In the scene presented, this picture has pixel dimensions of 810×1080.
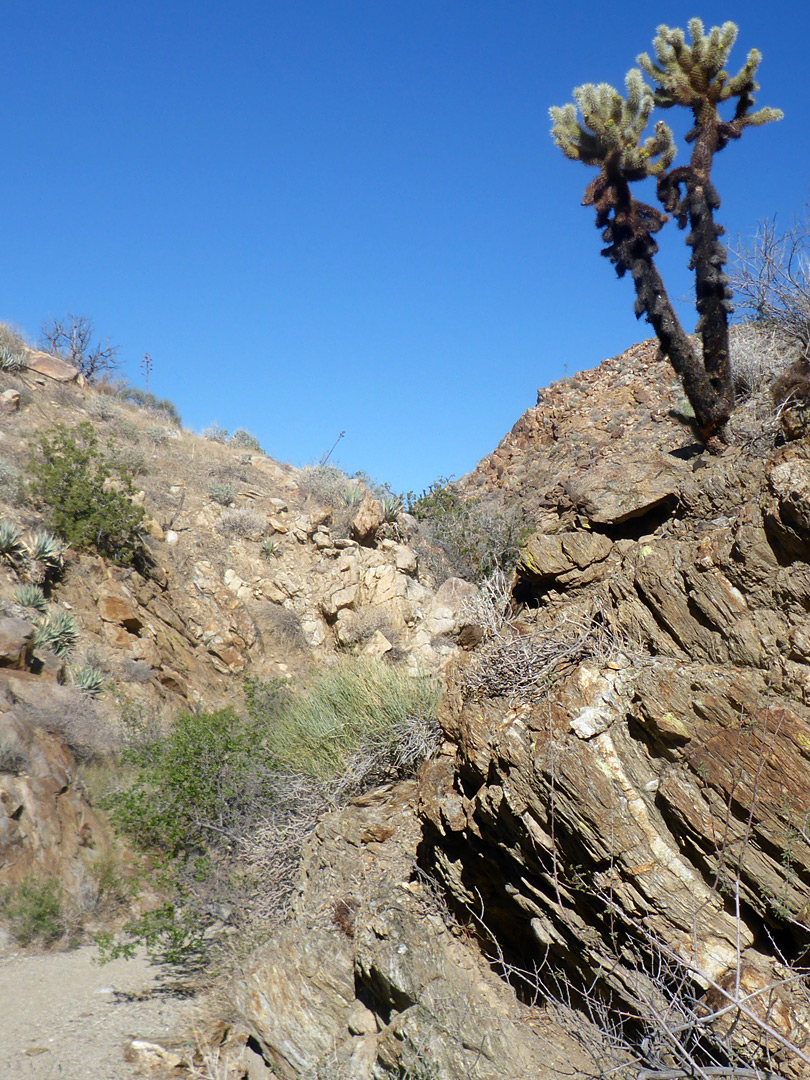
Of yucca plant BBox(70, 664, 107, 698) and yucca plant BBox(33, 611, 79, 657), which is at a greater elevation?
yucca plant BBox(33, 611, 79, 657)

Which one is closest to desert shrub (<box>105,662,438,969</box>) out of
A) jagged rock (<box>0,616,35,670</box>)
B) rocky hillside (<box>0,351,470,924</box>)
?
rocky hillside (<box>0,351,470,924</box>)

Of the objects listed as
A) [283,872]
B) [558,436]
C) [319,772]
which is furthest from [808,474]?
[558,436]

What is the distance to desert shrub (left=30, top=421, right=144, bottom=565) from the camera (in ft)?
47.4

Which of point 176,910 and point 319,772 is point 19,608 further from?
point 319,772

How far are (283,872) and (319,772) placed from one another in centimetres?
120

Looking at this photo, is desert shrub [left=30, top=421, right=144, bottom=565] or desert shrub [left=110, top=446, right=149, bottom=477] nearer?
desert shrub [left=30, top=421, right=144, bottom=565]

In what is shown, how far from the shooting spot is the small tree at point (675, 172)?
30.3ft

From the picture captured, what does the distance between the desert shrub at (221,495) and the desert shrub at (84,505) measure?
3720mm

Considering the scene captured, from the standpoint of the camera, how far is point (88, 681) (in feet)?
38.9

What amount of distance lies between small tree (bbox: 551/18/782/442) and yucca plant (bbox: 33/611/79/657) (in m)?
10.5

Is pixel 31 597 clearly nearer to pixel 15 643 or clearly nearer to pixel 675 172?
pixel 15 643

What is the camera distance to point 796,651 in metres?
3.73

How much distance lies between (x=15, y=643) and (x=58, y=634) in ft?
4.03

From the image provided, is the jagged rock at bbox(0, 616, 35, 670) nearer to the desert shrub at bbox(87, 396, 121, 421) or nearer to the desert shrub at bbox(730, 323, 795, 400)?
the desert shrub at bbox(87, 396, 121, 421)
